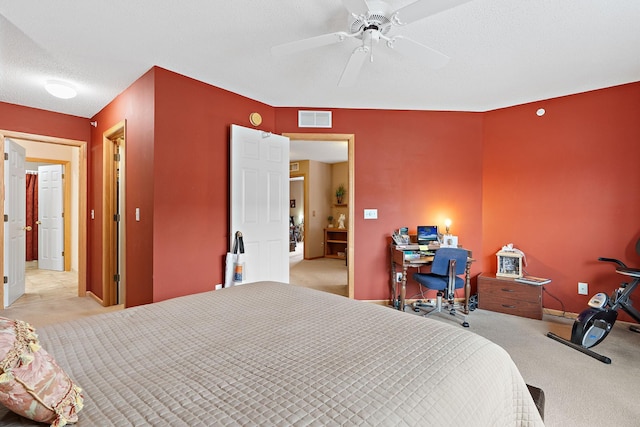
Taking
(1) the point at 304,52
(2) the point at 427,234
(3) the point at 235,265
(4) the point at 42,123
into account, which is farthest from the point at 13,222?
(2) the point at 427,234

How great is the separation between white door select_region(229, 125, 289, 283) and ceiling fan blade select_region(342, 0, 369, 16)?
1871 millimetres

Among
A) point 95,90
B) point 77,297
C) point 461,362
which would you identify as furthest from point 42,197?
point 461,362

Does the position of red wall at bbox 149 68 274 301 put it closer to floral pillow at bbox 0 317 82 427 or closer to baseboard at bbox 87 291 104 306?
baseboard at bbox 87 291 104 306

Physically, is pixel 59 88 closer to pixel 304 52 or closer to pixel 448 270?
pixel 304 52

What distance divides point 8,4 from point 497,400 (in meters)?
3.26

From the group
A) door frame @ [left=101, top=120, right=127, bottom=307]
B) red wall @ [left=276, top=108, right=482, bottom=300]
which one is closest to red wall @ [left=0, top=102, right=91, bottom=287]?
door frame @ [left=101, top=120, right=127, bottom=307]

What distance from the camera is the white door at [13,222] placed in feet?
12.0

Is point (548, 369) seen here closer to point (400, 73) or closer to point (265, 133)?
point (400, 73)

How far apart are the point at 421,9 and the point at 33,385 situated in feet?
7.04

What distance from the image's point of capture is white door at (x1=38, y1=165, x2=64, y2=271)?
5.74 m

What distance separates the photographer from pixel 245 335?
1.21m

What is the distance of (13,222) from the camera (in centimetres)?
384

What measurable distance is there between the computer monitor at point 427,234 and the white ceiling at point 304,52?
1513 mm

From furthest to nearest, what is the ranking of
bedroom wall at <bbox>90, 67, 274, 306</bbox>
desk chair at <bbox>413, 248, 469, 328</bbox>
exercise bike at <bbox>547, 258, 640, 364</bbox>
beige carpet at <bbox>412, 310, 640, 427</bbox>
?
desk chair at <bbox>413, 248, 469, 328</bbox> < bedroom wall at <bbox>90, 67, 274, 306</bbox> < exercise bike at <bbox>547, 258, 640, 364</bbox> < beige carpet at <bbox>412, 310, 640, 427</bbox>
